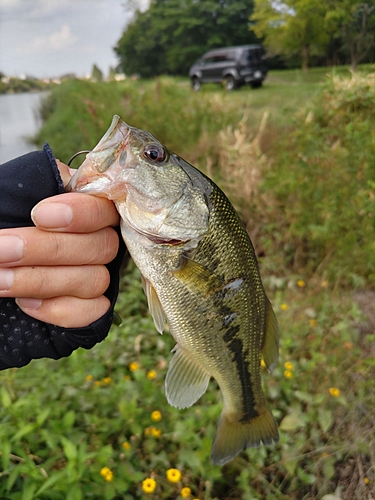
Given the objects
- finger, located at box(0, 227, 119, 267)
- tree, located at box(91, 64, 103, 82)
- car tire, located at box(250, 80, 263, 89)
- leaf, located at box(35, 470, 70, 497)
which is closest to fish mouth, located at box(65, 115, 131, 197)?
finger, located at box(0, 227, 119, 267)

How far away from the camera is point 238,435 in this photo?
1.49m

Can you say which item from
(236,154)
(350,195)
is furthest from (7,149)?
(350,195)

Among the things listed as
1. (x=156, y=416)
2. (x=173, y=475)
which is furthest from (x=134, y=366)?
(x=173, y=475)

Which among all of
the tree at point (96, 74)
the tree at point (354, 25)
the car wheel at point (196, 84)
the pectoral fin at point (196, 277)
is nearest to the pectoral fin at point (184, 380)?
the pectoral fin at point (196, 277)

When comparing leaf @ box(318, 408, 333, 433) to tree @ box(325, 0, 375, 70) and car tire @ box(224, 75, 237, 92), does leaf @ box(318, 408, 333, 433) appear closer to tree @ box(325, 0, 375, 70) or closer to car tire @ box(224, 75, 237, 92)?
tree @ box(325, 0, 375, 70)

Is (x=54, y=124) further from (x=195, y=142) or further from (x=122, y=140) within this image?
(x=122, y=140)

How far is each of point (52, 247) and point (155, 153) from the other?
40 cm

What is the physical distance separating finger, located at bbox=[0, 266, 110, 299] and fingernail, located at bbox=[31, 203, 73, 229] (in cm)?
12

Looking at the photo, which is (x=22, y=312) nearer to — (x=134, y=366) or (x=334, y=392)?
(x=134, y=366)

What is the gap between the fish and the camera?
100cm

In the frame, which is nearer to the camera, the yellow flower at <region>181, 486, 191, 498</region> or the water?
the yellow flower at <region>181, 486, 191, 498</region>

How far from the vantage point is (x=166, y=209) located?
109cm

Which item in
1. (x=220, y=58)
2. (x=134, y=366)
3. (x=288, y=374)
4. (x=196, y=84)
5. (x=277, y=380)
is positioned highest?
(x=220, y=58)

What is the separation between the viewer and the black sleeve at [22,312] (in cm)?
94
